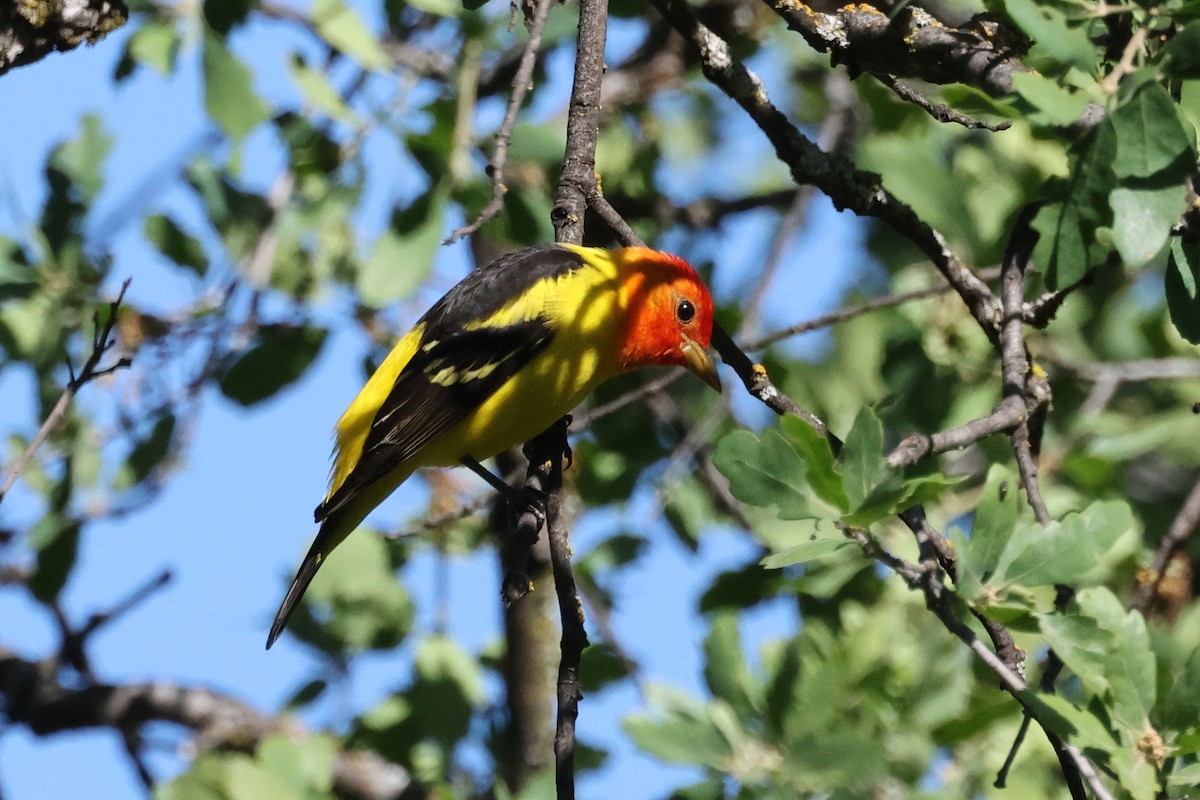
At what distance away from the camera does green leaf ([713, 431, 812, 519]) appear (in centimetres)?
241

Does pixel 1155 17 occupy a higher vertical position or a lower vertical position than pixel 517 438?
lower

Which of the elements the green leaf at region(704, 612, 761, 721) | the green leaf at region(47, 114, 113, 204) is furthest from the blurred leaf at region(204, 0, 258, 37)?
the green leaf at region(704, 612, 761, 721)

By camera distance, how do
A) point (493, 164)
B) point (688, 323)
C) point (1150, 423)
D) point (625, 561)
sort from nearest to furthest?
point (493, 164) → point (688, 323) → point (625, 561) → point (1150, 423)

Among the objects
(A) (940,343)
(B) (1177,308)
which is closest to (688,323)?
(A) (940,343)

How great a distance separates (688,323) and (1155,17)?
241 centimetres

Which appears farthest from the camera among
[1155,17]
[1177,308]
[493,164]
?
[493,164]

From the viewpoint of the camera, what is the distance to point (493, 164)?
10.8ft

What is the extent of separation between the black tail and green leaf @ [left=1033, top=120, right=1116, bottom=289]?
8.23ft

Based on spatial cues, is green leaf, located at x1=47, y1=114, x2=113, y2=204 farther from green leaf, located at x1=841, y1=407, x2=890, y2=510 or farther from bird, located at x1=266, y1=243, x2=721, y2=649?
green leaf, located at x1=841, y1=407, x2=890, y2=510

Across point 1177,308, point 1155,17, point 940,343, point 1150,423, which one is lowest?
point 1177,308

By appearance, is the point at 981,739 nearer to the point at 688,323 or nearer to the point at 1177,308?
the point at 688,323

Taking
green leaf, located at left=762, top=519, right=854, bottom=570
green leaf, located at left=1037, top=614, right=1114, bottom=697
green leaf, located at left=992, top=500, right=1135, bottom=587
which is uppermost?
green leaf, located at left=762, top=519, right=854, bottom=570

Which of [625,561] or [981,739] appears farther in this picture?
[625,561]

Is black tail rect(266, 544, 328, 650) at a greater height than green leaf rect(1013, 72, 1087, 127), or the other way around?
black tail rect(266, 544, 328, 650)
